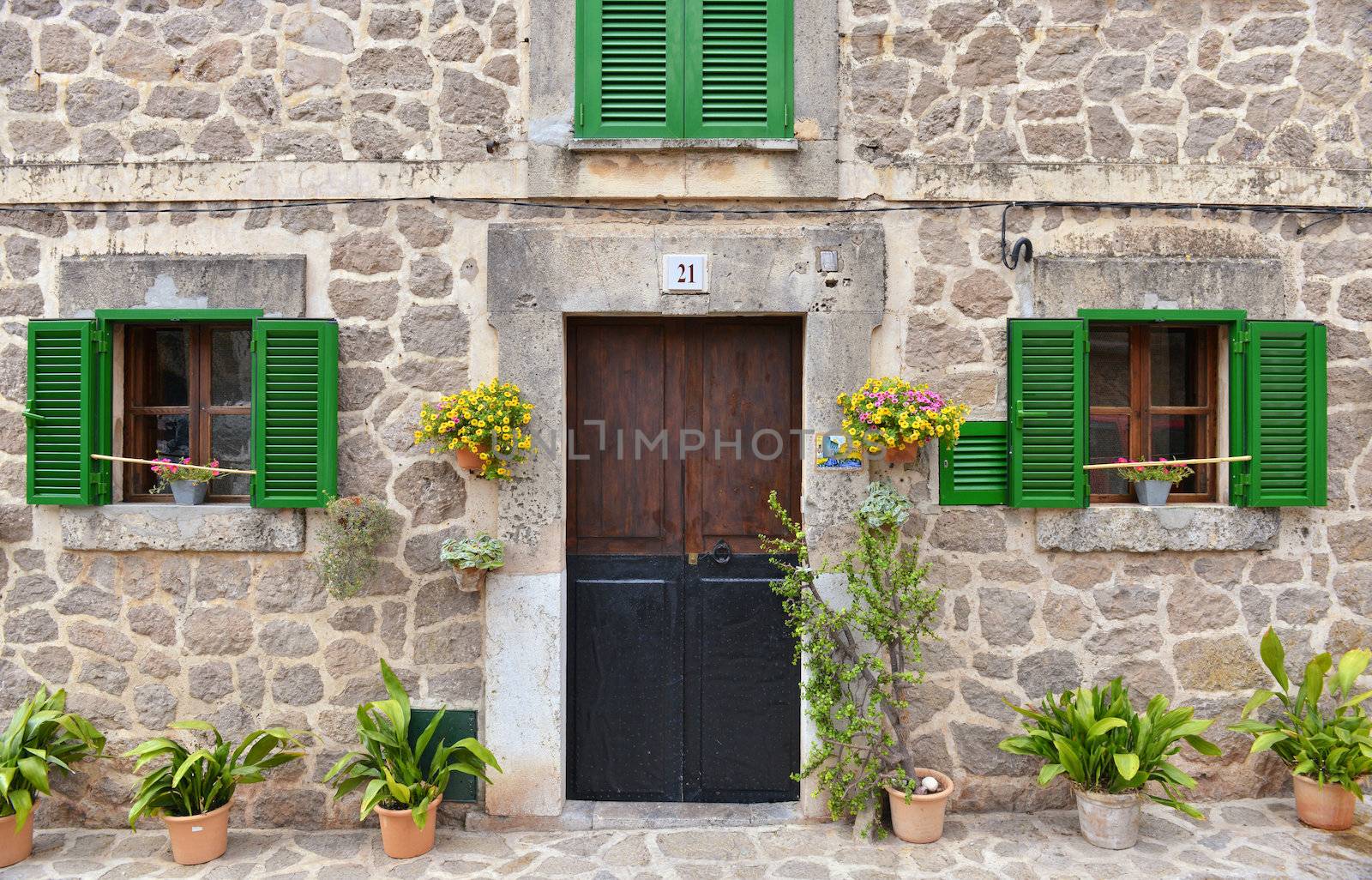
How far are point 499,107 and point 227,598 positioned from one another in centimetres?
288

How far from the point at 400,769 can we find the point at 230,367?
7.49 feet

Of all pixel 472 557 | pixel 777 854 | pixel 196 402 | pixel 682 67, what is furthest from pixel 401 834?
pixel 682 67

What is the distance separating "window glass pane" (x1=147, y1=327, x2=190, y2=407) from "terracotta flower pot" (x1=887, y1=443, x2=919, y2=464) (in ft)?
12.2

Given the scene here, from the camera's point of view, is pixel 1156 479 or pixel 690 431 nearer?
pixel 1156 479

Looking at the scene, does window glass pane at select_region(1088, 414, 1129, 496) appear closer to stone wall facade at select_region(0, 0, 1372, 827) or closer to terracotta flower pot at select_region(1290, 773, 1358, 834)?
stone wall facade at select_region(0, 0, 1372, 827)

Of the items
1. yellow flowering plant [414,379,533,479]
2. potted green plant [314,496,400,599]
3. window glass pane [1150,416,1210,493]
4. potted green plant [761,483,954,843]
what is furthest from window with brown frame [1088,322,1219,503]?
potted green plant [314,496,400,599]

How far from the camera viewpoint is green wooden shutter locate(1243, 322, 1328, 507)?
4.22m

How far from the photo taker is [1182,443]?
4504mm

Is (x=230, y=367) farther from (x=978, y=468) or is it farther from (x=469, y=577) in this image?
(x=978, y=468)

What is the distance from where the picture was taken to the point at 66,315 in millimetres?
4250

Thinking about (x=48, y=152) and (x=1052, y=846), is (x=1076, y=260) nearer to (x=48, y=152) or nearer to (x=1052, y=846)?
(x=1052, y=846)

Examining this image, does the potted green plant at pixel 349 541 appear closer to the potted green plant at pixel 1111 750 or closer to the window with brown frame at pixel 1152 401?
the potted green plant at pixel 1111 750

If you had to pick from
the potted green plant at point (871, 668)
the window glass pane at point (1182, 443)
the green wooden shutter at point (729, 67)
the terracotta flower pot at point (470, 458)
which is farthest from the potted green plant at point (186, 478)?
the window glass pane at point (1182, 443)

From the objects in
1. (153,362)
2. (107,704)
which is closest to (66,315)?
(153,362)
